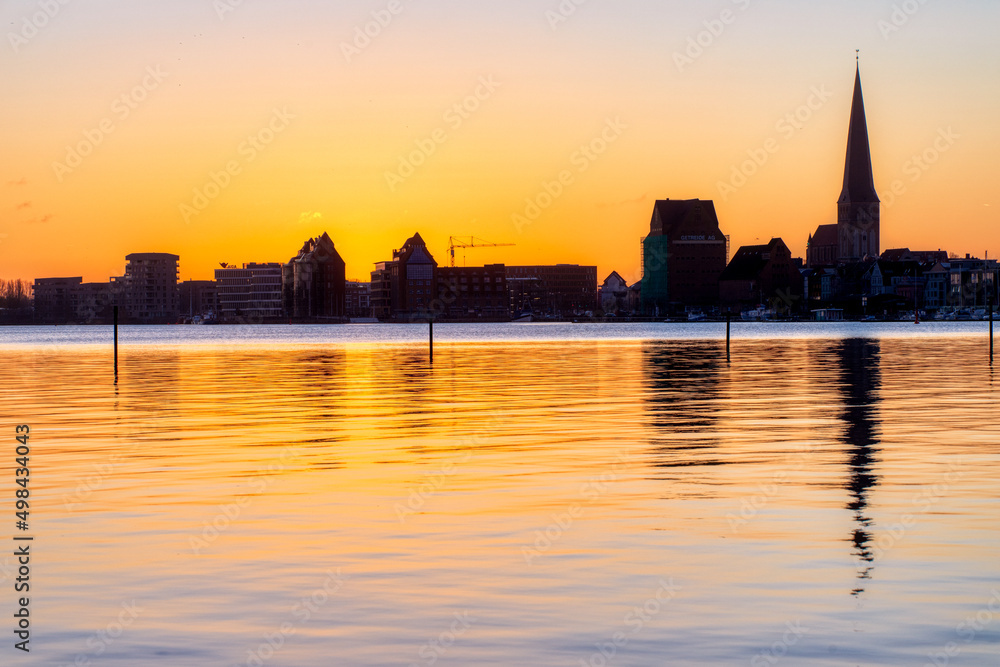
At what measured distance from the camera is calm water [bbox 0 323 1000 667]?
38.6 feet

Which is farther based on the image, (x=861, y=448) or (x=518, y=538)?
(x=861, y=448)

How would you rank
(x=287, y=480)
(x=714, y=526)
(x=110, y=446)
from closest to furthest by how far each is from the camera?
(x=714, y=526) < (x=287, y=480) < (x=110, y=446)

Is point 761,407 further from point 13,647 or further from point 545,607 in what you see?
point 13,647

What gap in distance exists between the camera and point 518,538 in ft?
56.5

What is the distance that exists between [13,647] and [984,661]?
9.17 meters

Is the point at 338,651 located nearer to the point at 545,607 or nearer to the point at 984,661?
the point at 545,607

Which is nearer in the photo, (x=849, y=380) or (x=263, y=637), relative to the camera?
(x=263, y=637)

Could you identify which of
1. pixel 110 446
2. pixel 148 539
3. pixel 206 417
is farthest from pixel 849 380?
pixel 148 539

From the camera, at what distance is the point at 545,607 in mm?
13039

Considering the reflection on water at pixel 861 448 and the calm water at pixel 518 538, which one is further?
the reflection on water at pixel 861 448

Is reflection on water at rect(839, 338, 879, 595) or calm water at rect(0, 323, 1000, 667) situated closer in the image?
calm water at rect(0, 323, 1000, 667)

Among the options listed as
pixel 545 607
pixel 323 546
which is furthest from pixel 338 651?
pixel 323 546

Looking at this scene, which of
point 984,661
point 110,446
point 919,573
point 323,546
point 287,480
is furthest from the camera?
point 110,446

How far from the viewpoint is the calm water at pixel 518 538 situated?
1177cm
